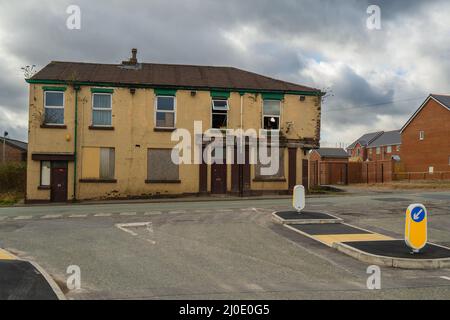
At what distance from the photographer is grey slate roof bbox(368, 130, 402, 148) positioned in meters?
73.1

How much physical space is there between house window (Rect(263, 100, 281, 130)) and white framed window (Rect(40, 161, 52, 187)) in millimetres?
12853

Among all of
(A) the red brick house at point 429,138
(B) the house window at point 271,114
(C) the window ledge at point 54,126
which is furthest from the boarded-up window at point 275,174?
(A) the red brick house at point 429,138

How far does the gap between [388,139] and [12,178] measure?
217 feet

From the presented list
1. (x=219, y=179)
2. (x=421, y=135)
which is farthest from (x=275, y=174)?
(x=421, y=135)

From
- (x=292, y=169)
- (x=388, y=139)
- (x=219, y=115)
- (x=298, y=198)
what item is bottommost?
(x=298, y=198)

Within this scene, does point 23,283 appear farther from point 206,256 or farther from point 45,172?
point 45,172

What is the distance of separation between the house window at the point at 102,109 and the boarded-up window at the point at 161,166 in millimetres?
3100

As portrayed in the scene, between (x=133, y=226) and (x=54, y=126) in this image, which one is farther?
(x=54, y=126)

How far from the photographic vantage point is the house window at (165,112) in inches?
969

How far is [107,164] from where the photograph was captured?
79.0 ft

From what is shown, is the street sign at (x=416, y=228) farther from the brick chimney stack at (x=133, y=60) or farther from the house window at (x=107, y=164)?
the brick chimney stack at (x=133, y=60)

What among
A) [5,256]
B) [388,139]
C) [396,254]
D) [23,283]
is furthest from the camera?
[388,139]
